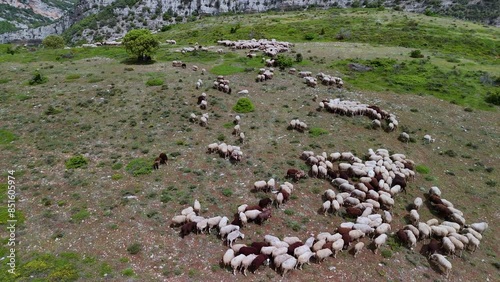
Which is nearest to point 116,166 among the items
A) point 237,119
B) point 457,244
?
point 237,119

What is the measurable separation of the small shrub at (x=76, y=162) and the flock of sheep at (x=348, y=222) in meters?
9.74

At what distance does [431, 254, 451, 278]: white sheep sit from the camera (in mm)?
16991

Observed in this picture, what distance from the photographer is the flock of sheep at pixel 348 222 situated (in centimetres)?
1648

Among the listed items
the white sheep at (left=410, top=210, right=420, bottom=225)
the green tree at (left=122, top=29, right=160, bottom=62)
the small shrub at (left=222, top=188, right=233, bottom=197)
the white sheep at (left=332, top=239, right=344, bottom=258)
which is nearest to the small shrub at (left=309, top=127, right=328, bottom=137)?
the white sheep at (left=410, top=210, right=420, bottom=225)

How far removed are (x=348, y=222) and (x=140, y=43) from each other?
136 ft

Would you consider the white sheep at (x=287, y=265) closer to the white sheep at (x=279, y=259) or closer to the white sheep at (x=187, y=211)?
the white sheep at (x=279, y=259)

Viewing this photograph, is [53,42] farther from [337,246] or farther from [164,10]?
[164,10]

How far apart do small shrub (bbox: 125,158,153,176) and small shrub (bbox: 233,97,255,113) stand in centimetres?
1268

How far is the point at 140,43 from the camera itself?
4759 cm

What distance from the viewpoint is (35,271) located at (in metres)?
14.8

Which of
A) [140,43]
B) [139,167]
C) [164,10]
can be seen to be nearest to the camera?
[139,167]

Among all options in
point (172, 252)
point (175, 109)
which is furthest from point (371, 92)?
point (172, 252)

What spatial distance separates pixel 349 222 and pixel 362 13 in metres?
98.4

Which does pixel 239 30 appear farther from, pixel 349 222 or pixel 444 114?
pixel 349 222
